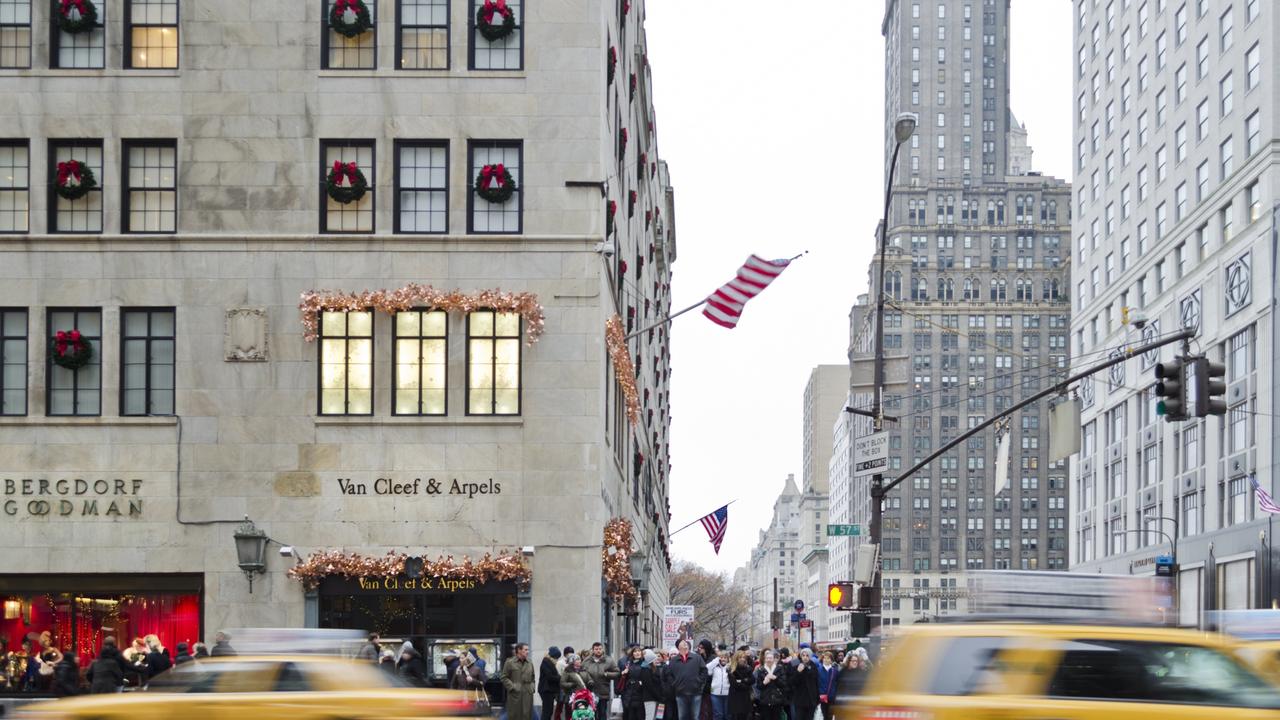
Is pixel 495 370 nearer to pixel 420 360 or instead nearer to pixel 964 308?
pixel 420 360

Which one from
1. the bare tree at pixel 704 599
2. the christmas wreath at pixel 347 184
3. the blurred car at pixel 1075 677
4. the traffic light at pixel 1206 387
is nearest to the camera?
the blurred car at pixel 1075 677

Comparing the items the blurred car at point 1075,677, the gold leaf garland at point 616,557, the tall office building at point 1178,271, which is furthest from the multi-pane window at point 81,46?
the tall office building at point 1178,271

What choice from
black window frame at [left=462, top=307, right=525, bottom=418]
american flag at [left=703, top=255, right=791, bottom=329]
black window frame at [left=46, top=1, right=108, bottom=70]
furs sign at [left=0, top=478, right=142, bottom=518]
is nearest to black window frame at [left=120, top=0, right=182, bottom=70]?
black window frame at [left=46, top=1, right=108, bottom=70]

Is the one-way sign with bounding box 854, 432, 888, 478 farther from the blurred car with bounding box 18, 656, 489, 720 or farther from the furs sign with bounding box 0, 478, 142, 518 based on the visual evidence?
the furs sign with bounding box 0, 478, 142, 518

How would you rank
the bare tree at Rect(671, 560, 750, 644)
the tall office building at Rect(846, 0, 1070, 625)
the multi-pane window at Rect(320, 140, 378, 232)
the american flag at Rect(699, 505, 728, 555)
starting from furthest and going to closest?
1. the tall office building at Rect(846, 0, 1070, 625)
2. the bare tree at Rect(671, 560, 750, 644)
3. the american flag at Rect(699, 505, 728, 555)
4. the multi-pane window at Rect(320, 140, 378, 232)

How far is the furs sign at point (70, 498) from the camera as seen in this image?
30.4m

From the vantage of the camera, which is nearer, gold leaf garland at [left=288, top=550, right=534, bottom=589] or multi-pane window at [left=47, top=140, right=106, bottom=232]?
gold leaf garland at [left=288, top=550, right=534, bottom=589]

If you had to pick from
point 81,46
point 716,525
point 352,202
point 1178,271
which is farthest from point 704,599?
point 81,46

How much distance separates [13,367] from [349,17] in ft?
31.6

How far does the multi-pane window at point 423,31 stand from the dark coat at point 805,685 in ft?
45.5

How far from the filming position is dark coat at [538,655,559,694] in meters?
27.8

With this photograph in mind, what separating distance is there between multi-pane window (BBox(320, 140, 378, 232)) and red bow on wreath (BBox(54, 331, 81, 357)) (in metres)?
5.19

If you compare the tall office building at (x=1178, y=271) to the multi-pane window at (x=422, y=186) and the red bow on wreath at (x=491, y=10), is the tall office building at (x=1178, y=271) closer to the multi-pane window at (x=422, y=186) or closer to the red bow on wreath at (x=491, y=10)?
the red bow on wreath at (x=491, y=10)

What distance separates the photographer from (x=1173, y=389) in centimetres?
2212
